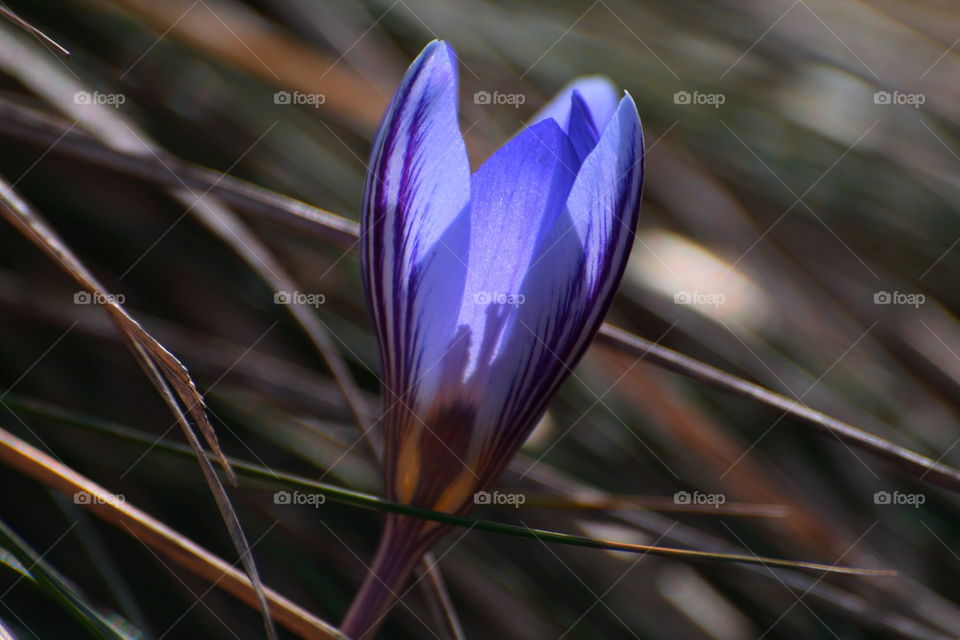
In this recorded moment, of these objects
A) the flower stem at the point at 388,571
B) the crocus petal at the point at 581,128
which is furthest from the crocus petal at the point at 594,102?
Answer: the flower stem at the point at 388,571

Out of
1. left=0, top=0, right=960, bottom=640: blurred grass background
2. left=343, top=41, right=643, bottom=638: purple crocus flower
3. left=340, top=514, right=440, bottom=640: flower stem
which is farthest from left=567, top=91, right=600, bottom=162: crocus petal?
left=0, top=0, right=960, bottom=640: blurred grass background

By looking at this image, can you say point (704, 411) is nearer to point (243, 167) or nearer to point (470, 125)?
point (470, 125)

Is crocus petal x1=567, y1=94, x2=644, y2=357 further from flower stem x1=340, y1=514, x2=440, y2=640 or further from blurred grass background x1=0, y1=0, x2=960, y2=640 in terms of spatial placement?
blurred grass background x1=0, y1=0, x2=960, y2=640

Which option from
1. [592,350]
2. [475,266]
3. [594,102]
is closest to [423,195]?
[475,266]

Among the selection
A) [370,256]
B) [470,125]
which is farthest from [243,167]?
[370,256]

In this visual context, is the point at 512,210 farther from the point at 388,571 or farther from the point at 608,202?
the point at 388,571

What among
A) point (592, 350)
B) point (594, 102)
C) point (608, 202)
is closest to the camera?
point (608, 202)
